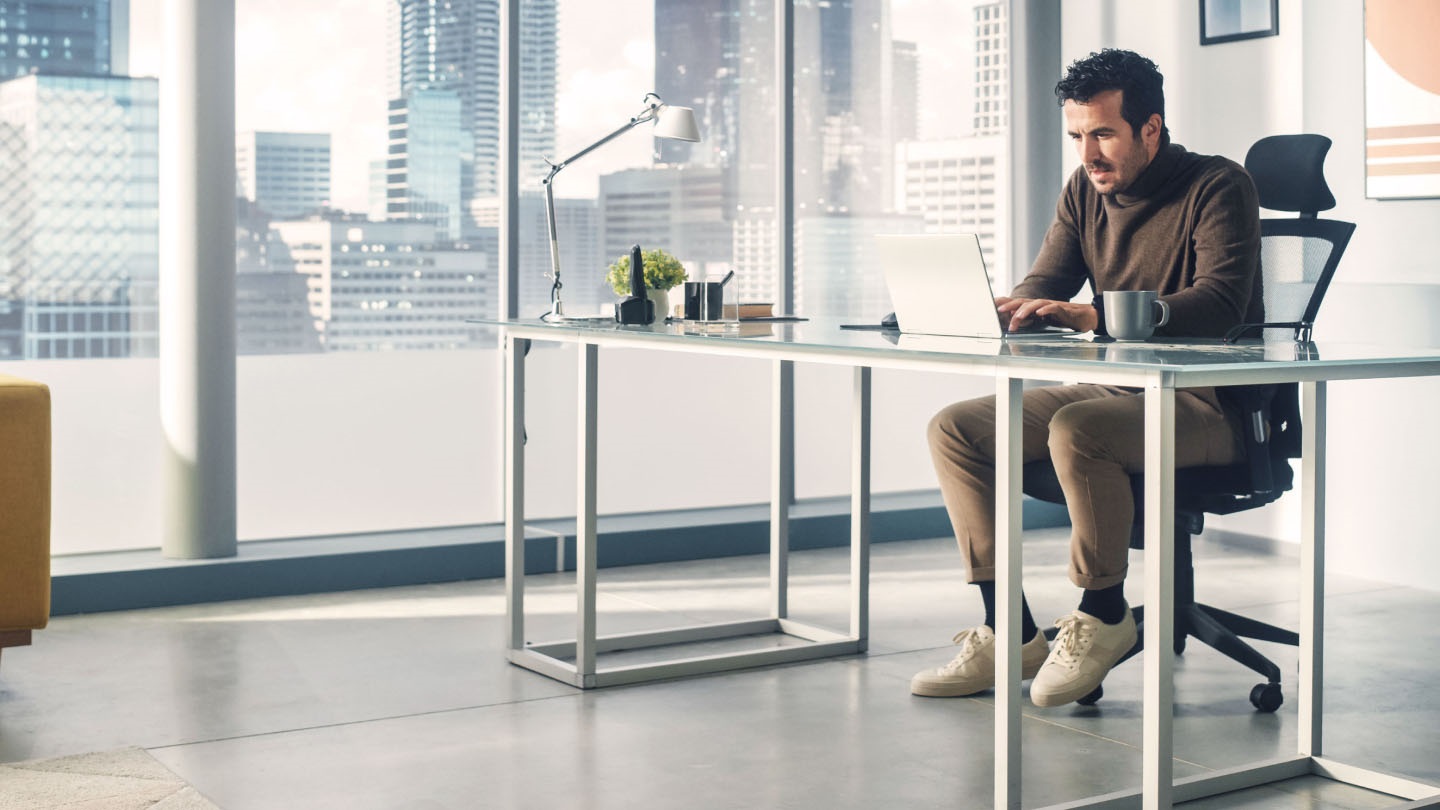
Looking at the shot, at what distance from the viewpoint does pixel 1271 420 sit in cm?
308

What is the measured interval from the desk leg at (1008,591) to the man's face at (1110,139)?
0.94 metres

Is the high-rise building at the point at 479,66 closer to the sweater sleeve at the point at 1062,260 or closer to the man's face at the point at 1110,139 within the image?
the sweater sleeve at the point at 1062,260

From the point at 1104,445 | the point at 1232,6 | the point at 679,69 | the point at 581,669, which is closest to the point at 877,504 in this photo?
the point at 679,69

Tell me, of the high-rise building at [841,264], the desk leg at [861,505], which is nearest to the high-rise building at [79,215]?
the desk leg at [861,505]

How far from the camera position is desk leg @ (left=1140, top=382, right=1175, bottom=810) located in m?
2.13

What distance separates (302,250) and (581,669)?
1.84 metres

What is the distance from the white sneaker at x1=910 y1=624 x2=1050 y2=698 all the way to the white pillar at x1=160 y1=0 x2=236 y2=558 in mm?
2094

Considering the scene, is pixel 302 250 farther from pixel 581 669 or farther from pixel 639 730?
pixel 639 730

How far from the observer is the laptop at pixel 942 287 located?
2604 mm

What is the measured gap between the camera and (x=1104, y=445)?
2822 mm

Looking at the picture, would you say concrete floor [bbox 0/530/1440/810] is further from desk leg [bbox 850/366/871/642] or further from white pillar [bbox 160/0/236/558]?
white pillar [bbox 160/0/236/558]

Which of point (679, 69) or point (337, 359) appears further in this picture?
point (679, 69)

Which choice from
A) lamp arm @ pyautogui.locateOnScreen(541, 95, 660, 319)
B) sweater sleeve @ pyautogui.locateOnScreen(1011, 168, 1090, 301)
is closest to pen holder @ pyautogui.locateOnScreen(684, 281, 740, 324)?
lamp arm @ pyautogui.locateOnScreen(541, 95, 660, 319)

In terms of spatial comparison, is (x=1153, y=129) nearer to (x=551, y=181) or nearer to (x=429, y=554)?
(x=551, y=181)
